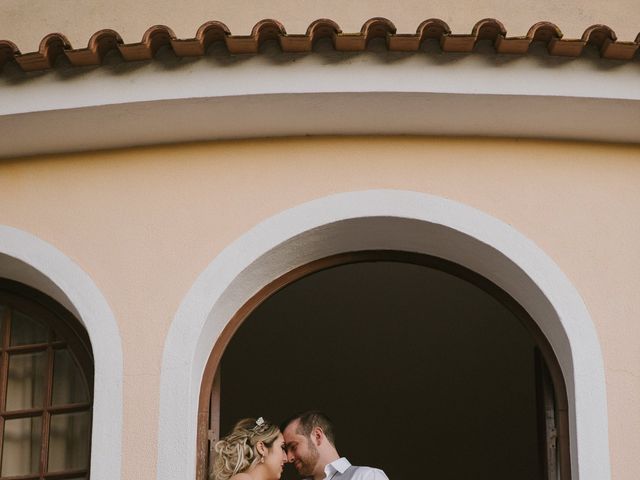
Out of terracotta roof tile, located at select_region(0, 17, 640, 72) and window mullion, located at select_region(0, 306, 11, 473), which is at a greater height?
terracotta roof tile, located at select_region(0, 17, 640, 72)

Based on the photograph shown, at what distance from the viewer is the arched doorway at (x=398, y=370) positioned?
11938 mm

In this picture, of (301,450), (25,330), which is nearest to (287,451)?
(301,450)

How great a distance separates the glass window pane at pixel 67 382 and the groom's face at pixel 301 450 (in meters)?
1.34

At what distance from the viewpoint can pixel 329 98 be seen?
7.05 metres

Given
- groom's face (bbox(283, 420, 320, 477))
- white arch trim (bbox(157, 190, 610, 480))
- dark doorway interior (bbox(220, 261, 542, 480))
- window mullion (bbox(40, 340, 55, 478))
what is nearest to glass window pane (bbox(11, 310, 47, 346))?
window mullion (bbox(40, 340, 55, 478))

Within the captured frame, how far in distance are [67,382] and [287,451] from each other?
147 centimetres

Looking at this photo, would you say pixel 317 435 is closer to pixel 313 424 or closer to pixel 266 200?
pixel 313 424

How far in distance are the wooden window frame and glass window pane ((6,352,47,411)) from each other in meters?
0.03

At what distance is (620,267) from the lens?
281 inches

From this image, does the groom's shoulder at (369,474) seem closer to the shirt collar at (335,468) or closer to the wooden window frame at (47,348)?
the shirt collar at (335,468)

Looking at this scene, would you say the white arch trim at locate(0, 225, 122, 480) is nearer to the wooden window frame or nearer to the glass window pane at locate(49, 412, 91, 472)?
the wooden window frame

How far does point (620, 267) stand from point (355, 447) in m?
6.26

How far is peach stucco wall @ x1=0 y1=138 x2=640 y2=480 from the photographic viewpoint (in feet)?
23.4

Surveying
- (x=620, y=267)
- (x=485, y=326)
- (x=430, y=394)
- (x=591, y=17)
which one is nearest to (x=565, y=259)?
(x=620, y=267)
